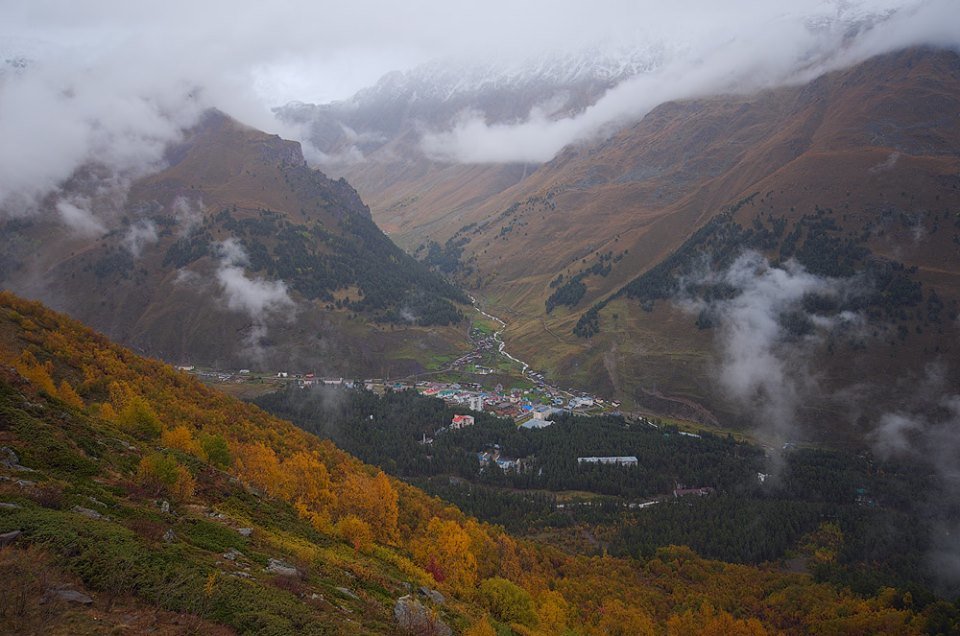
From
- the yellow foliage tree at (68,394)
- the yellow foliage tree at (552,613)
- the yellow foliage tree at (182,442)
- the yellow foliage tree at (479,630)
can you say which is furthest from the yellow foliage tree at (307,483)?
the yellow foliage tree at (552,613)

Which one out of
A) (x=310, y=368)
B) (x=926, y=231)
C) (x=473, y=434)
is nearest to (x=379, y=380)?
(x=310, y=368)

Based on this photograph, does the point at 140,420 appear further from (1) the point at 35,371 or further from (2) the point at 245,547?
(2) the point at 245,547

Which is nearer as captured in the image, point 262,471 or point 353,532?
point 353,532

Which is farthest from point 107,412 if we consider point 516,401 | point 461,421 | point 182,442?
point 516,401

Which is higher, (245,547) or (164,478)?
(164,478)

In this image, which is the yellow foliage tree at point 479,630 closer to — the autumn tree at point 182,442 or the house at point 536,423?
the autumn tree at point 182,442

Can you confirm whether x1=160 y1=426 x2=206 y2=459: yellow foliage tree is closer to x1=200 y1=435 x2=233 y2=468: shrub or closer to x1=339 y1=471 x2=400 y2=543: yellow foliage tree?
x1=200 y1=435 x2=233 y2=468: shrub
